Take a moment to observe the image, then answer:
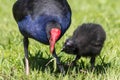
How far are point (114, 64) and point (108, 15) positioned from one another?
4.27m

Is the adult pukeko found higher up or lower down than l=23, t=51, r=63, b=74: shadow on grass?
higher up

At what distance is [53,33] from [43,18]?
52 centimetres

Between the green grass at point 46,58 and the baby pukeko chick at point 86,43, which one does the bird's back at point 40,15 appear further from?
the green grass at point 46,58

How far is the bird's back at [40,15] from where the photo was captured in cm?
623

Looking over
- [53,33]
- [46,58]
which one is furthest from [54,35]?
[46,58]

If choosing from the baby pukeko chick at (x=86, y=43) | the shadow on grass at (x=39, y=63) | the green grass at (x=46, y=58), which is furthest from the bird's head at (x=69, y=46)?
the shadow on grass at (x=39, y=63)

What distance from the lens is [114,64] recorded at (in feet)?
22.3

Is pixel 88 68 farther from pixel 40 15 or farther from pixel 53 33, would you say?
pixel 53 33

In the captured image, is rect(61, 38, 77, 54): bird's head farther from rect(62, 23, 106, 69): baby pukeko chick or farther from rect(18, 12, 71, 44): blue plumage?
rect(18, 12, 71, 44): blue plumage

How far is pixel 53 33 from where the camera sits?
5.82 metres

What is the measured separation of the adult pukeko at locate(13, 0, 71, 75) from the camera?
19.9 feet

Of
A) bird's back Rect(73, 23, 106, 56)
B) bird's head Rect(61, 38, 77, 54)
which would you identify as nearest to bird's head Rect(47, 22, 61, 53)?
bird's head Rect(61, 38, 77, 54)

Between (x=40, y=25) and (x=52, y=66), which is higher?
(x=40, y=25)

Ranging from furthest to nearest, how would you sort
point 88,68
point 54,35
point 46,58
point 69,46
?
point 46,58, point 88,68, point 69,46, point 54,35
